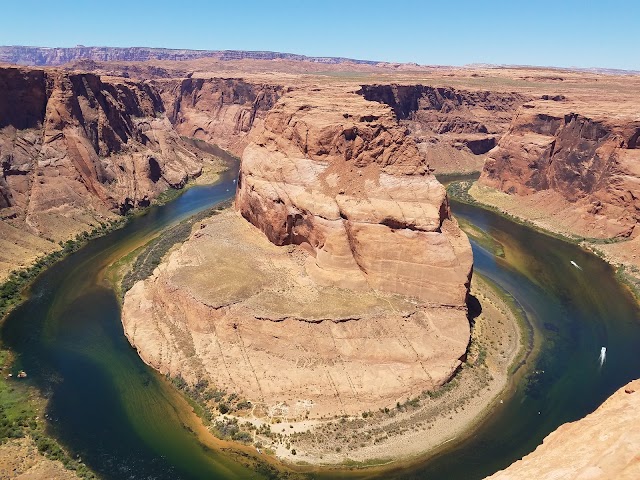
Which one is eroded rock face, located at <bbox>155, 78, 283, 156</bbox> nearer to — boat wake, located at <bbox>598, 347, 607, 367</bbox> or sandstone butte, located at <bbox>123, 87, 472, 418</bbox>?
sandstone butte, located at <bbox>123, 87, 472, 418</bbox>

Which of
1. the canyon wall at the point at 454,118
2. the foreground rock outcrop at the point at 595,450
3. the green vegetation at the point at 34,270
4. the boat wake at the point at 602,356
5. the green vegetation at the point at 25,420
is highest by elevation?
the canyon wall at the point at 454,118

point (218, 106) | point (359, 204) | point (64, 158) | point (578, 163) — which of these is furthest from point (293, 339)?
point (218, 106)

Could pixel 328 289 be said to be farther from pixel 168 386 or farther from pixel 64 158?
pixel 64 158

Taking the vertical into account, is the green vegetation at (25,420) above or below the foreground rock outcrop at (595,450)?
below

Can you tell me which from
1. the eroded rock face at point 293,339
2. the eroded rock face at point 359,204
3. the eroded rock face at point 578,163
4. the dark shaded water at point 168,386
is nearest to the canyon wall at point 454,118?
the eroded rock face at point 578,163

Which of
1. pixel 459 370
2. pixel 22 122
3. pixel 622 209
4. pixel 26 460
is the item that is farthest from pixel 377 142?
pixel 22 122

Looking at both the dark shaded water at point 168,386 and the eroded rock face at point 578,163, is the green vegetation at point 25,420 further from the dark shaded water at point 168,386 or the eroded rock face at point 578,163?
the eroded rock face at point 578,163
